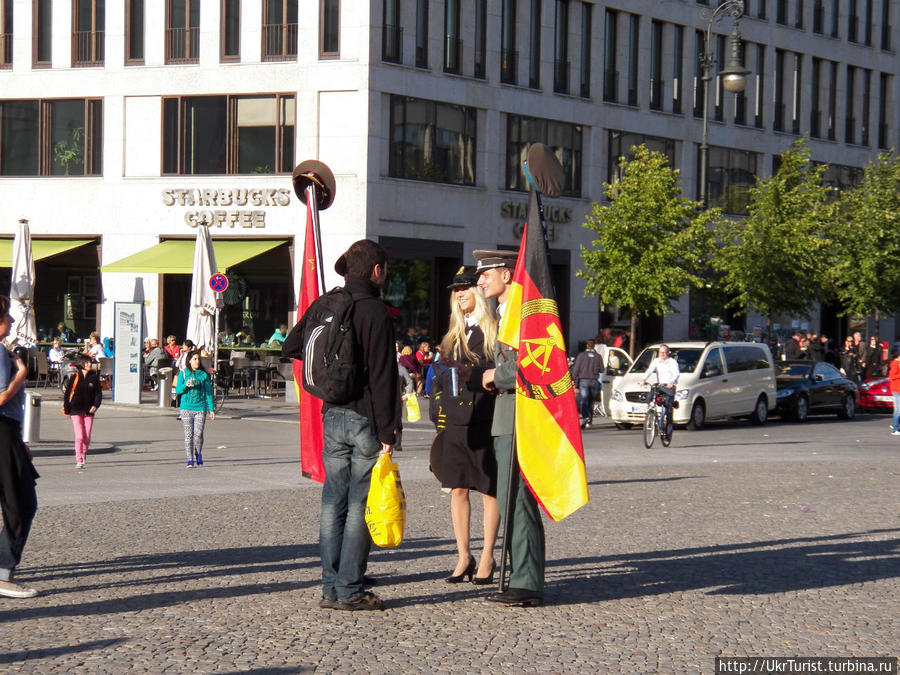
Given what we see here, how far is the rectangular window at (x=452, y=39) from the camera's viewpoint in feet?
122

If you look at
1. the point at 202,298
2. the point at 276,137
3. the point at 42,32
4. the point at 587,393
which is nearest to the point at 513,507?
the point at 587,393

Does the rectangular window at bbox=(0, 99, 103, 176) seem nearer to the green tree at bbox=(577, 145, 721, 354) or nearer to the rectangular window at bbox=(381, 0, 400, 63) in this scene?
the rectangular window at bbox=(381, 0, 400, 63)

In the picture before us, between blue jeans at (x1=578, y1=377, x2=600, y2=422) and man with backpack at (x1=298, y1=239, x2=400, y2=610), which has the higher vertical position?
man with backpack at (x1=298, y1=239, x2=400, y2=610)

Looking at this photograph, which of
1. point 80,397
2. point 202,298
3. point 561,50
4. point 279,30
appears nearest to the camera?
point 80,397

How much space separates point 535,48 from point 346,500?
3397cm

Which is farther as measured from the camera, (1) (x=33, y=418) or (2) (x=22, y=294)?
(2) (x=22, y=294)

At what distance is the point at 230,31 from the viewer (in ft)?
120

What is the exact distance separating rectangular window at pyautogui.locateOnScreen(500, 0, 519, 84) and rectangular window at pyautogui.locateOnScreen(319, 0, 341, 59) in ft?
17.7

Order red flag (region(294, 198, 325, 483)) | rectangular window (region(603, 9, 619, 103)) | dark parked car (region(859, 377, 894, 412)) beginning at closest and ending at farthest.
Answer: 1. red flag (region(294, 198, 325, 483))
2. dark parked car (region(859, 377, 894, 412))
3. rectangular window (region(603, 9, 619, 103))

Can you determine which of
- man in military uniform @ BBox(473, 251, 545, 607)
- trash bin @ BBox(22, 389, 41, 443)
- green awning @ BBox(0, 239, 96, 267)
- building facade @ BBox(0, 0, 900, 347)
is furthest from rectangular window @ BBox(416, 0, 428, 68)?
man in military uniform @ BBox(473, 251, 545, 607)

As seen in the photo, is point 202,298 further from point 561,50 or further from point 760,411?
point 561,50

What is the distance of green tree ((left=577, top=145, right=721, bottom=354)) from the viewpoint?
33750 millimetres

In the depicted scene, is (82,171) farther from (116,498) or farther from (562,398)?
(562,398)

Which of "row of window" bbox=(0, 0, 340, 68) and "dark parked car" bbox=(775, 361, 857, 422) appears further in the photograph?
"row of window" bbox=(0, 0, 340, 68)
